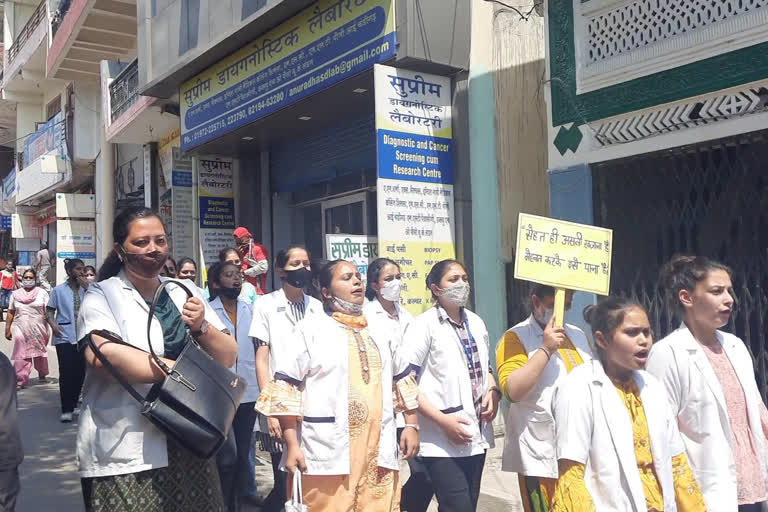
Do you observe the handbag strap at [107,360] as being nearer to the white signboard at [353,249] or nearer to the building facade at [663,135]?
the white signboard at [353,249]

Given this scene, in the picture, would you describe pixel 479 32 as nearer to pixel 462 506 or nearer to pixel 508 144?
pixel 508 144

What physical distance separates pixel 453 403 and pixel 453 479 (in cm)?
37

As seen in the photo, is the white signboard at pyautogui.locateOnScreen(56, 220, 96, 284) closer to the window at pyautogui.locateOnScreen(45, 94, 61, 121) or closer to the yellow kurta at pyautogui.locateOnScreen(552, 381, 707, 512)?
the window at pyautogui.locateOnScreen(45, 94, 61, 121)

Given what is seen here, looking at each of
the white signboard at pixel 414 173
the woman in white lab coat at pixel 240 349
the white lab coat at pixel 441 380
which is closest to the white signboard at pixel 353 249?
the white signboard at pixel 414 173

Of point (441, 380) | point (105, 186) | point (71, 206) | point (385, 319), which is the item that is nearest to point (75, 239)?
point (71, 206)

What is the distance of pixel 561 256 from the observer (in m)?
3.05

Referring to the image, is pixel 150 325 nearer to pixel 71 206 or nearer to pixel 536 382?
pixel 536 382

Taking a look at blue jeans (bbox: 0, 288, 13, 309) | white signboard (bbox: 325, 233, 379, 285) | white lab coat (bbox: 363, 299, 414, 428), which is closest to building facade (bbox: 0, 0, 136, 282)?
blue jeans (bbox: 0, 288, 13, 309)

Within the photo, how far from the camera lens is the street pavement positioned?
507 cm

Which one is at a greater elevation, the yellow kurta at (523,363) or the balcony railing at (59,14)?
the balcony railing at (59,14)

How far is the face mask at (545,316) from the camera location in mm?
3268

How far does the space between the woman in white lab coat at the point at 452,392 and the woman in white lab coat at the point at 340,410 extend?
0.57ft

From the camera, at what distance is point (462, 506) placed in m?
3.54

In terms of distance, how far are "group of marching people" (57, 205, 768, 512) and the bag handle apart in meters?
0.01
